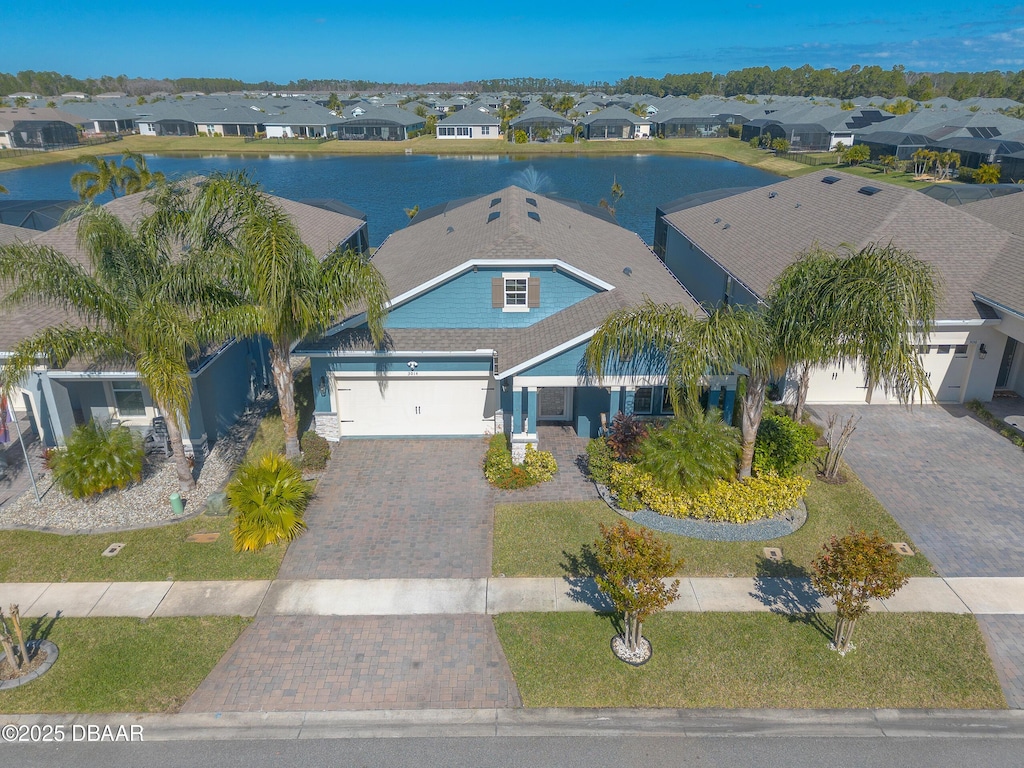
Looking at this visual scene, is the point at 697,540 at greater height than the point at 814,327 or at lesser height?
lesser

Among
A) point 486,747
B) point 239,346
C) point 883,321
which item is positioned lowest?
point 486,747

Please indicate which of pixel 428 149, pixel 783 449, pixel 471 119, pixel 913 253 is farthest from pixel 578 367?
pixel 471 119

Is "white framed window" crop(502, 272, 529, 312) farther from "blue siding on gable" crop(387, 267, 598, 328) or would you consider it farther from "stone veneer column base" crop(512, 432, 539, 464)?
"stone veneer column base" crop(512, 432, 539, 464)

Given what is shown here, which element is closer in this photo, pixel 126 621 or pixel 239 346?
pixel 126 621

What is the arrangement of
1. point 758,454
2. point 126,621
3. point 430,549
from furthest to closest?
point 758,454, point 430,549, point 126,621

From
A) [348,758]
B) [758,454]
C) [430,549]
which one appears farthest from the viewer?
[758,454]

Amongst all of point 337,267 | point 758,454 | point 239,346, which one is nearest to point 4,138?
point 239,346

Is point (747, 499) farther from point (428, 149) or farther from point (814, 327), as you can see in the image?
point (428, 149)

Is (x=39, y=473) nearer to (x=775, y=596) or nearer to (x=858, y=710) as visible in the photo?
(x=775, y=596)
